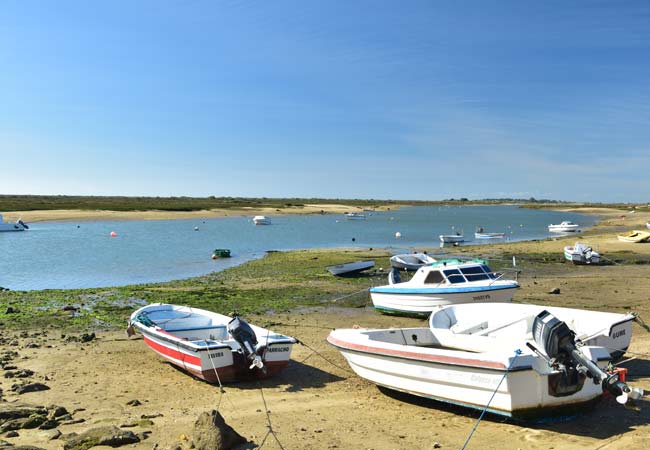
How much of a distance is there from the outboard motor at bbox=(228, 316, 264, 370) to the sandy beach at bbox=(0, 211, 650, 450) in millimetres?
698

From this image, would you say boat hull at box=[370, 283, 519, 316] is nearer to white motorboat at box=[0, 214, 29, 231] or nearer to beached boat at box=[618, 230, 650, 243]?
beached boat at box=[618, 230, 650, 243]

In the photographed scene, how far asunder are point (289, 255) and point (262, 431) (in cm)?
3106

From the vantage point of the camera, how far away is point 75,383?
1120 cm

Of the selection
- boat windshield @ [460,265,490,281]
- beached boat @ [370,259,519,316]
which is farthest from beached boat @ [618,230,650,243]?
boat windshield @ [460,265,490,281]

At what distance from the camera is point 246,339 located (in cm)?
1113

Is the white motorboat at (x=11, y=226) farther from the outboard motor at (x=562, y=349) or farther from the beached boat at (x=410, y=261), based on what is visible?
the outboard motor at (x=562, y=349)

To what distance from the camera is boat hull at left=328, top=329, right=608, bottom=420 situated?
830 centimetres

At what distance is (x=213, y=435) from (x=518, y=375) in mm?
4680

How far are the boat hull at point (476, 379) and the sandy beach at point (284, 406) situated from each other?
33 cm

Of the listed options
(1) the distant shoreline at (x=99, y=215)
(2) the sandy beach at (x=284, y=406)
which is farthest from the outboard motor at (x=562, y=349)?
(1) the distant shoreline at (x=99, y=215)

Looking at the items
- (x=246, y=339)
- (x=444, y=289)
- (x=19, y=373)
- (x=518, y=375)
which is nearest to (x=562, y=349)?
(x=518, y=375)

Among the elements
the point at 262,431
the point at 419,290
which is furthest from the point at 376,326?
the point at 262,431

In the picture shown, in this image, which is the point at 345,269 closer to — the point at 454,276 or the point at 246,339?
the point at 454,276

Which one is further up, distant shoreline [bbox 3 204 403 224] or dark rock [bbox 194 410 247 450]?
distant shoreline [bbox 3 204 403 224]
